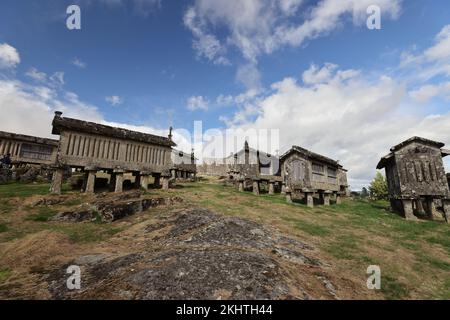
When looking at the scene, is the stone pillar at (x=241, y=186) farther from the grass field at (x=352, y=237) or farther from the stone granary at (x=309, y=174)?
the grass field at (x=352, y=237)

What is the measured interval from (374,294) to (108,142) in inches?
712

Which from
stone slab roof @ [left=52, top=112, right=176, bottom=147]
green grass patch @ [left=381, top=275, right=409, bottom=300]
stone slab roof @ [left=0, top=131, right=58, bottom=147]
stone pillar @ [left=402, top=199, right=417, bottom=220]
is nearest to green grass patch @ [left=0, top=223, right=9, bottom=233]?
stone slab roof @ [left=52, top=112, right=176, bottom=147]

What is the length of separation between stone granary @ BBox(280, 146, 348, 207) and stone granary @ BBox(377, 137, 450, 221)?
5572mm

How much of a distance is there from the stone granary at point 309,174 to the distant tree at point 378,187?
99.2ft

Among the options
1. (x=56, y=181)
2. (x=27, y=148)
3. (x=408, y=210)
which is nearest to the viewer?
(x=56, y=181)

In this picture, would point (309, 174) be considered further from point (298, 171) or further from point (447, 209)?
point (447, 209)

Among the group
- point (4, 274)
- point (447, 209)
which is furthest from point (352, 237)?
point (4, 274)

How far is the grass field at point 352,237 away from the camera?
7457 millimetres

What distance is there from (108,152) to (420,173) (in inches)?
927

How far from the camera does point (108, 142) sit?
18.2 metres

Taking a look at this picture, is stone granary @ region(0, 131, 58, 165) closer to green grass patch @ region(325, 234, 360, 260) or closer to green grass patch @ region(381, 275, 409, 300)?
green grass patch @ region(325, 234, 360, 260)

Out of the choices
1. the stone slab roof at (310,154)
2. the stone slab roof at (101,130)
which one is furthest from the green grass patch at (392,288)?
the stone slab roof at (101,130)

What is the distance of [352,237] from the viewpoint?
12.0 m

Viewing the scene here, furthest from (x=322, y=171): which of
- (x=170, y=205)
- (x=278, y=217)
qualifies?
(x=170, y=205)
